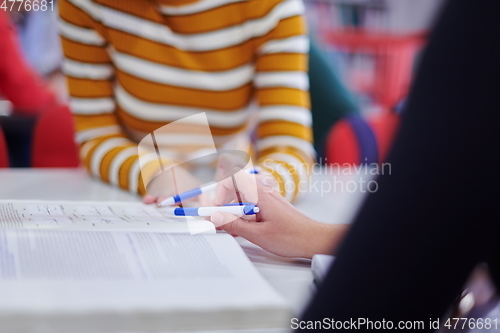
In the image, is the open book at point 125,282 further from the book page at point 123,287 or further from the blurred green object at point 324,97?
the blurred green object at point 324,97

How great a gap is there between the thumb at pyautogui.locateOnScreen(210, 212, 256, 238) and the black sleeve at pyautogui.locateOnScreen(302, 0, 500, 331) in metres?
0.21

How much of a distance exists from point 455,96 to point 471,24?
3 centimetres

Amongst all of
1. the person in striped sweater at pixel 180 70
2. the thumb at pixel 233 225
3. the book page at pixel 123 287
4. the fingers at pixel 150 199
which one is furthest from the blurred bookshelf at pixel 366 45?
the book page at pixel 123 287

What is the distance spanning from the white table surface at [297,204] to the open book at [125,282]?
0.05 m

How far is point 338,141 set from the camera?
1.10 meters

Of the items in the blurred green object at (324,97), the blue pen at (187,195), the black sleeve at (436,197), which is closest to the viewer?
the black sleeve at (436,197)

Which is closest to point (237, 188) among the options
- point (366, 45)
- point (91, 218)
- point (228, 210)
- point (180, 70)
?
point (228, 210)

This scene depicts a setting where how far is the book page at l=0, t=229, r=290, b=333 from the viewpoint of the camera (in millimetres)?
279

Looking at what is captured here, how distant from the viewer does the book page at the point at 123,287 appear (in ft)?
0.91

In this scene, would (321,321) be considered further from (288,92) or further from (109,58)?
(109,58)

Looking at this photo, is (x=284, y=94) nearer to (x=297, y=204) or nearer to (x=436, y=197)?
(x=297, y=204)

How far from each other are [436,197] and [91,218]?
34cm

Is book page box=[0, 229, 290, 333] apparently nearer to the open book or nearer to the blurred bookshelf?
the open book

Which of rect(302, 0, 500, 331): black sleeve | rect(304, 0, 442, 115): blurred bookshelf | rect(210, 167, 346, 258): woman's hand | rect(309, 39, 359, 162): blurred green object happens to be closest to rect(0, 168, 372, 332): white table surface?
rect(210, 167, 346, 258): woman's hand
